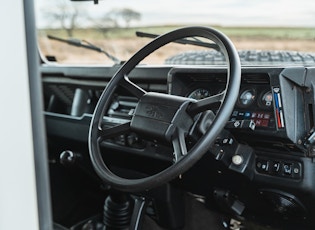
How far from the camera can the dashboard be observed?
1.60m

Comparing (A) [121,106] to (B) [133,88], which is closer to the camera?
(B) [133,88]

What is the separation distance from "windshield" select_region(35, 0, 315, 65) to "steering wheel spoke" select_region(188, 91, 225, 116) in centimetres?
64

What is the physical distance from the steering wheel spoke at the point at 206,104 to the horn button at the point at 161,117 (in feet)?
0.06

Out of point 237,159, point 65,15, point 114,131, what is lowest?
point 237,159

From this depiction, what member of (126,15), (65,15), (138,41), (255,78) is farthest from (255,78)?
(65,15)

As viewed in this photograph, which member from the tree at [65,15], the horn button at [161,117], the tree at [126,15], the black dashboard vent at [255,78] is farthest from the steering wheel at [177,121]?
the tree at [65,15]

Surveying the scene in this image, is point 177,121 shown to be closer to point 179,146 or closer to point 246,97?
point 179,146

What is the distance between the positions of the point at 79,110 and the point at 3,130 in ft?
6.63

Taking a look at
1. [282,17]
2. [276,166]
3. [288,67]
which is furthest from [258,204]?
[282,17]

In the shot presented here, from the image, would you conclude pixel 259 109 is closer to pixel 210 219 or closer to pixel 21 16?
pixel 210 219

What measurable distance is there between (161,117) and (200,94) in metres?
0.39

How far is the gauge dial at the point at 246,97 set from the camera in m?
1.72

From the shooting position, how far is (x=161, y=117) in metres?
1.48

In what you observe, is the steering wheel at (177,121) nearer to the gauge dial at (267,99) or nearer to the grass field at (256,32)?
the gauge dial at (267,99)
